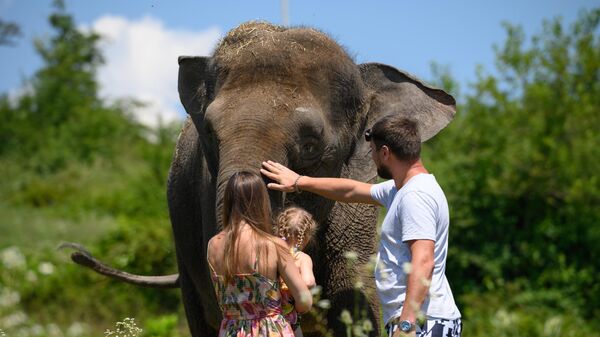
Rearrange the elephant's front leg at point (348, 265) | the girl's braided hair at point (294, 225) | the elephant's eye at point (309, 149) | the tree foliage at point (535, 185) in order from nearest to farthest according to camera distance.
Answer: the girl's braided hair at point (294, 225), the elephant's eye at point (309, 149), the elephant's front leg at point (348, 265), the tree foliage at point (535, 185)

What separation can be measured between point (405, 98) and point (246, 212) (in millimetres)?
2058

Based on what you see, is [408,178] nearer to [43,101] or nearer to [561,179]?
[561,179]

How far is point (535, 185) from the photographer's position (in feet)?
53.8

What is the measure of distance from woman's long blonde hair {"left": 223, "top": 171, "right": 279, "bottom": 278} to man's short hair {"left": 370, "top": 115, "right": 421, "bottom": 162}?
2.12 feet

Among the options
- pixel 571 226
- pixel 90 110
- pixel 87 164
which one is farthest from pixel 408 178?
pixel 90 110

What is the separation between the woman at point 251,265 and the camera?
188 inches

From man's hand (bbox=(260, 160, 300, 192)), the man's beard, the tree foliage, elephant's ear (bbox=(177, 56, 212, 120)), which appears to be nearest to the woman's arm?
Result: man's hand (bbox=(260, 160, 300, 192))

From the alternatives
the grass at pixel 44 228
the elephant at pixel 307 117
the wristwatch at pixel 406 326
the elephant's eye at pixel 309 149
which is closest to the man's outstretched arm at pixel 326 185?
the elephant at pixel 307 117

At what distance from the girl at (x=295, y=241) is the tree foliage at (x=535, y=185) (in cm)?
1081

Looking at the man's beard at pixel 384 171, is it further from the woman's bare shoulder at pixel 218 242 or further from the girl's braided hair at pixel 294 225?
the woman's bare shoulder at pixel 218 242

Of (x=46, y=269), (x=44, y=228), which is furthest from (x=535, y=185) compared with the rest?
(x=44, y=228)

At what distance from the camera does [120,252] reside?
18062 millimetres

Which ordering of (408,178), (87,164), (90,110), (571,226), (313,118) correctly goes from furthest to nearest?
(90,110) < (87,164) < (571,226) < (313,118) < (408,178)

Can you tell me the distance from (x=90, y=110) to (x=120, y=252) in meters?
31.7
